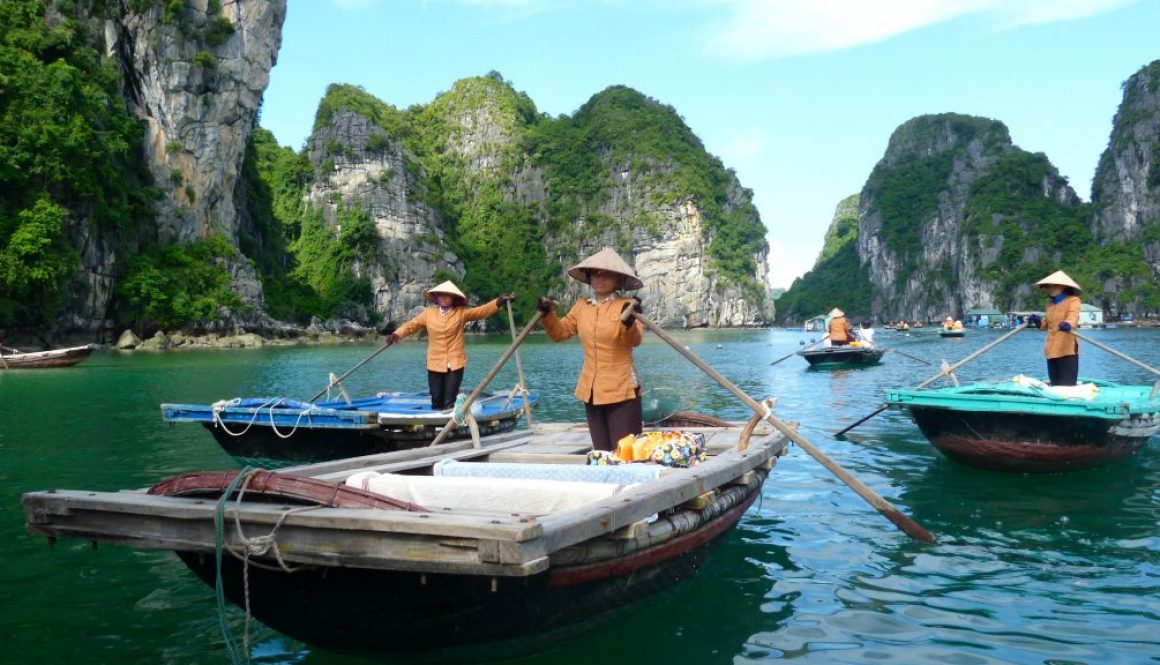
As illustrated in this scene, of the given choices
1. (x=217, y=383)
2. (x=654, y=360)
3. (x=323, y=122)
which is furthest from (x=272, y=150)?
(x=217, y=383)

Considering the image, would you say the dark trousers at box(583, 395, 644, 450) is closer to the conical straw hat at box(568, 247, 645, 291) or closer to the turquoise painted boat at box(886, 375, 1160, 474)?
the conical straw hat at box(568, 247, 645, 291)

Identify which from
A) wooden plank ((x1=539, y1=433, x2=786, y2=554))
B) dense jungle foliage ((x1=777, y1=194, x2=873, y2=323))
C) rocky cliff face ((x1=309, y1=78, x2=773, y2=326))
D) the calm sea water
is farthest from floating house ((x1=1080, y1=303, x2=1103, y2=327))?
wooden plank ((x1=539, y1=433, x2=786, y2=554))

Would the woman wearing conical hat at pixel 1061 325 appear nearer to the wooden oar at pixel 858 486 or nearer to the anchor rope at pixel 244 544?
the wooden oar at pixel 858 486

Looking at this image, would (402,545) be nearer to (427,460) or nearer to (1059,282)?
(427,460)

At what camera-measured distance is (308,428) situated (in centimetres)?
858

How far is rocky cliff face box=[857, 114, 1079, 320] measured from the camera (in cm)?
10581

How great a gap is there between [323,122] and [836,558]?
8714 cm

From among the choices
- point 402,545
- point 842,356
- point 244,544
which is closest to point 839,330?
point 842,356

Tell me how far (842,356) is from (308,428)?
743 inches

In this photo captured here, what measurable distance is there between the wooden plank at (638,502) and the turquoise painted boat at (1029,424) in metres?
3.52

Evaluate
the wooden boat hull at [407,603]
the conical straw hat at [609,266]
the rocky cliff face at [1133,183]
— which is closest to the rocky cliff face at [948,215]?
the rocky cliff face at [1133,183]

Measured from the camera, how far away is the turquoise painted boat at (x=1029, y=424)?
7.59 metres

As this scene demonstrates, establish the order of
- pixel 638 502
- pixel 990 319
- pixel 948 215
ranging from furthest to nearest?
pixel 948 215
pixel 990 319
pixel 638 502

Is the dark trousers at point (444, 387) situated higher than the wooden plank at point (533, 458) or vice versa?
the dark trousers at point (444, 387)
